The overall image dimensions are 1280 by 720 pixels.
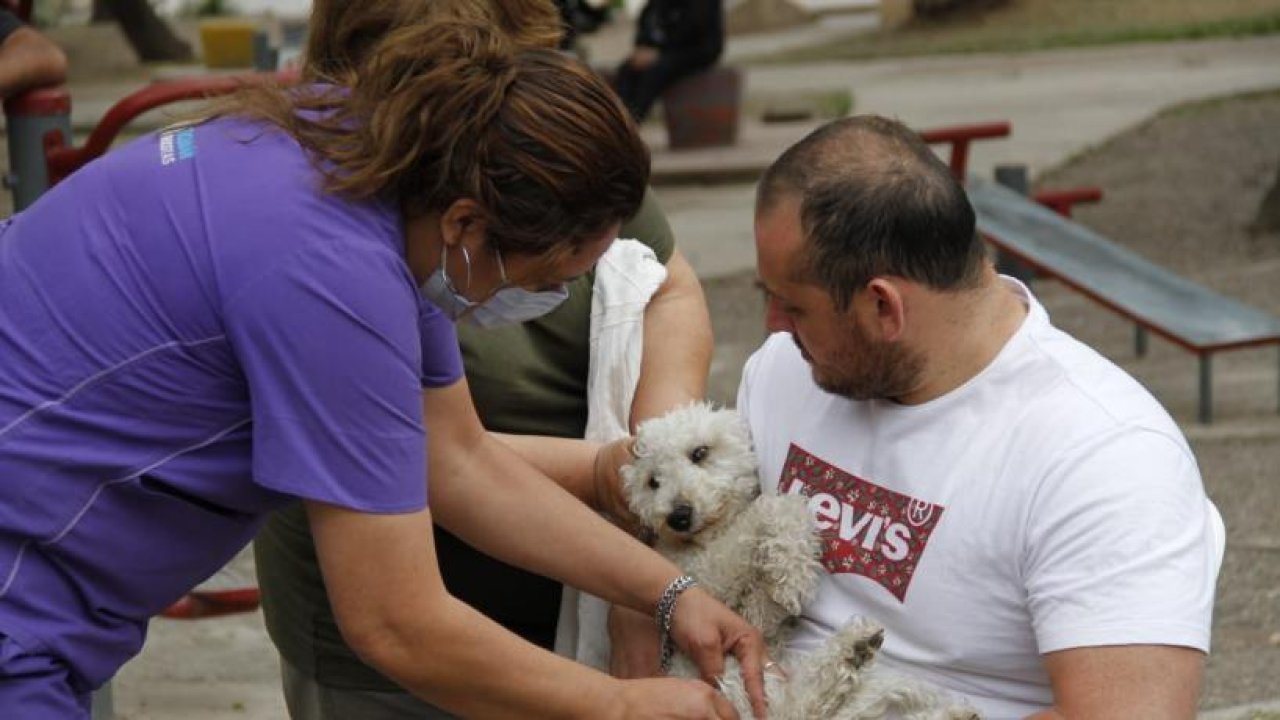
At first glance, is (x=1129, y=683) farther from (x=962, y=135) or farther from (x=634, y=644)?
(x=962, y=135)

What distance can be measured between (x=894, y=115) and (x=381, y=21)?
5328 millimetres

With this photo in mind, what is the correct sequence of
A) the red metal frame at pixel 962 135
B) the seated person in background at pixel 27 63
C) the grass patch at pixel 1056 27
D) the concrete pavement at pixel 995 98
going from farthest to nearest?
the grass patch at pixel 1056 27 < the concrete pavement at pixel 995 98 < the red metal frame at pixel 962 135 < the seated person in background at pixel 27 63

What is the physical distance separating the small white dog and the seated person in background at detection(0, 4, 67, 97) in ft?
7.03

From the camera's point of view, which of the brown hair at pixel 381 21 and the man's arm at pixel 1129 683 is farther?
the brown hair at pixel 381 21

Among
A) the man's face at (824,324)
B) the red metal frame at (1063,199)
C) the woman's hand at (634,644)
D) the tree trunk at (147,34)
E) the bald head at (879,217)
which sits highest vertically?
the bald head at (879,217)

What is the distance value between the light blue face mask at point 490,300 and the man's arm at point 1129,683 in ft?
2.67

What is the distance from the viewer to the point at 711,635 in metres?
2.95

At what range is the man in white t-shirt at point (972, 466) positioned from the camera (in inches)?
101

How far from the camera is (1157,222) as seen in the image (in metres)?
11.8

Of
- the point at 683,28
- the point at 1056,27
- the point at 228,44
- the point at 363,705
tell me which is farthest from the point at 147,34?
the point at 363,705

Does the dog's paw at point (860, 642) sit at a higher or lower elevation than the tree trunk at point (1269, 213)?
higher

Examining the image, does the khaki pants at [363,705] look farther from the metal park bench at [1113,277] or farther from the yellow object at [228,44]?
the yellow object at [228,44]

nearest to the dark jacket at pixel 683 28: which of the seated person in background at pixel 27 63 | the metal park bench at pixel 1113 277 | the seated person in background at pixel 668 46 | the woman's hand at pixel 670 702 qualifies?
the seated person in background at pixel 668 46

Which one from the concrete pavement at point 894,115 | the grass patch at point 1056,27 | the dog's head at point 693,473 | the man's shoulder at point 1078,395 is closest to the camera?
the man's shoulder at point 1078,395
